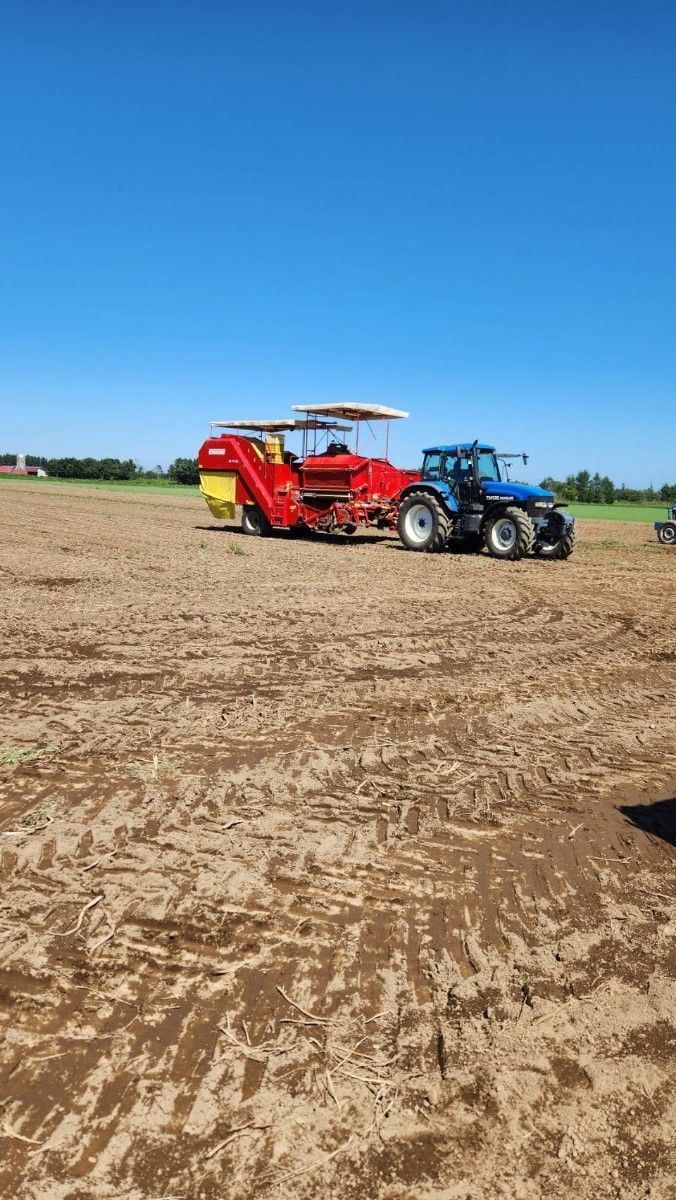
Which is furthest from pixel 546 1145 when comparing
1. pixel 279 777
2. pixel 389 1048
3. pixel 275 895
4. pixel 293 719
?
pixel 293 719

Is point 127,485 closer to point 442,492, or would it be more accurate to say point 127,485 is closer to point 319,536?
point 319,536

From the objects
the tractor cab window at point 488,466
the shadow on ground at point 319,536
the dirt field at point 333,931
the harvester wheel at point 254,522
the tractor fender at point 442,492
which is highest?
the tractor cab window at point 488,466

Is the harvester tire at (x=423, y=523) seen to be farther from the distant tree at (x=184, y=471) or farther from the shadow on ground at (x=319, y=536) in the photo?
the distant tree at (x=184, y=471)

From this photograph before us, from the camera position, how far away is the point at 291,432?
61.7ft

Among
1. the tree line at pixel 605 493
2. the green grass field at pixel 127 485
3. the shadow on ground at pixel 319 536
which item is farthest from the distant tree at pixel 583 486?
the shadow on ground at pixel 319 536

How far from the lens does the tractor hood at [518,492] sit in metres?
15.7

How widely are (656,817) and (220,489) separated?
17.9 meters

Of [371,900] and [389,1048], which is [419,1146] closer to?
[389,1048]

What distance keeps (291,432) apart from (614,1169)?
17.9 m

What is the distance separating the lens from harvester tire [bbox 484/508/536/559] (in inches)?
609

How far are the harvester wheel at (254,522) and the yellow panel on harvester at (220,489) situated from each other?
43 cm

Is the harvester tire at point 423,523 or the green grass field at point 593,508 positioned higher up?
the green grass field at point 593,508

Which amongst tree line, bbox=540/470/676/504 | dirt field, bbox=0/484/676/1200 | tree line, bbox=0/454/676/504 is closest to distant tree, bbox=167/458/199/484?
tree line, bbox=0/454/676/504

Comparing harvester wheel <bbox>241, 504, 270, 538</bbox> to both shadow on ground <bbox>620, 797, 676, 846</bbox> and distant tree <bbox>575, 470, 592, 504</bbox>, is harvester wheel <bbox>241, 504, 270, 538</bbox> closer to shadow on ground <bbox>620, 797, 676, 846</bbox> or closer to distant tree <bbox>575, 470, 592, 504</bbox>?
shadow on ground <bbox>620, 797, 676, 846</bbox>
